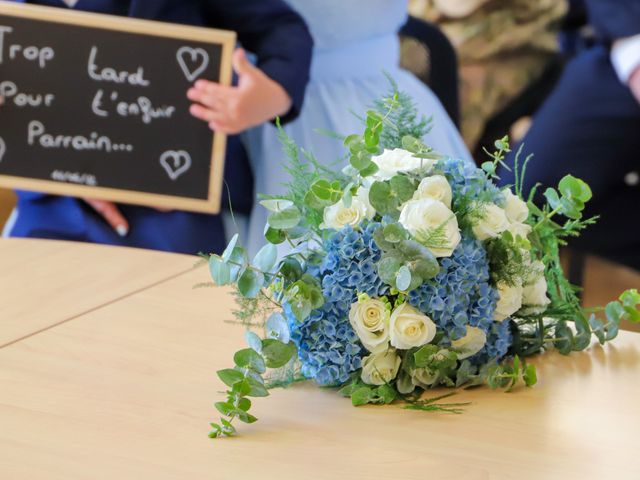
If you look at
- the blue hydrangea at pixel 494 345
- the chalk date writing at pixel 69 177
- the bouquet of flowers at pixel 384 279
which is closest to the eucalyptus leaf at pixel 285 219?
the bouquet of flowers at pixel 384 279

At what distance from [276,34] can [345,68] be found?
283mm

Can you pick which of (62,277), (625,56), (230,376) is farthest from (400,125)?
(625,56)

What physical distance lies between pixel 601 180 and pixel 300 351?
1894 mm

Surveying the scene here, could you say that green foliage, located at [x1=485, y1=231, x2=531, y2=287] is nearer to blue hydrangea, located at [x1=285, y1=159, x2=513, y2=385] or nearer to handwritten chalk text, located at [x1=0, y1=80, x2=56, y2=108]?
blue hydrangea, located at [x1=285, y1=159, x2=513, y2=385]

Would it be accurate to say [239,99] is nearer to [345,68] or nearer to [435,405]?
[345,68]

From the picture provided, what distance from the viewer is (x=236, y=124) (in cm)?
189

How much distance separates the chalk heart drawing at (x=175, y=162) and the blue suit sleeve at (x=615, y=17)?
118cm

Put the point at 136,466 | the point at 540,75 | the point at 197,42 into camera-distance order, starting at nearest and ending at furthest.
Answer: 1. the point at 136,466
2. the point at 197,42
3. the point at 540,75

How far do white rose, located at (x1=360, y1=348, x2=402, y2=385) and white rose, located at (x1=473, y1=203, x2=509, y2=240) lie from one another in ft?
0.42

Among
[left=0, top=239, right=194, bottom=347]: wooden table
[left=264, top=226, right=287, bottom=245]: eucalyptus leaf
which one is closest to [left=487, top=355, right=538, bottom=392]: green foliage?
[left=264, top=226, right=287, bottom=245]: eucalyptus leaf

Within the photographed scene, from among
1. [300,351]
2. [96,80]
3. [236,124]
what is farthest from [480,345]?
[96,80]

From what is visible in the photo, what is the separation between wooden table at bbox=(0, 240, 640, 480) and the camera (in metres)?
0.73

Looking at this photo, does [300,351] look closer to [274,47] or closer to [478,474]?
[478,474]

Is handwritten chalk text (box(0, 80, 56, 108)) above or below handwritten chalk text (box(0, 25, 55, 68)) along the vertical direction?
below
